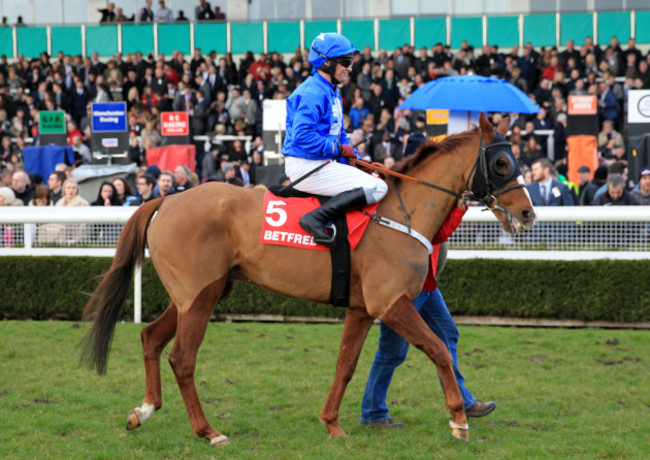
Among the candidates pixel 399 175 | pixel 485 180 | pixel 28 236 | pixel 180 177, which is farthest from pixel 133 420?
pixel 180 177

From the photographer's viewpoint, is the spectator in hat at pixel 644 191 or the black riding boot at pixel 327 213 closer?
the black riding boot at pixel 327 213

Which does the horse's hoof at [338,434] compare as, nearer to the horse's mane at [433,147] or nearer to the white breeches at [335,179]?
the white breeches at [335,179]

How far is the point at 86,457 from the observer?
13.4ft

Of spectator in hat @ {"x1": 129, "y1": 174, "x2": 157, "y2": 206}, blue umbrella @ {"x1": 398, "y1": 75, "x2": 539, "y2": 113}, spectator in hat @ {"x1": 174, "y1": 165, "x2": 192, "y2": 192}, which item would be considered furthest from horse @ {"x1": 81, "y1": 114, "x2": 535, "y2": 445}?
spectator in hat @ {"x1": 174, "y1": 165, "x2": 192, "y2": 192}

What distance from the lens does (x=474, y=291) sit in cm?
768

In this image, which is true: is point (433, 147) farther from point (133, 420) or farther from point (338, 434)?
point (133, 420)

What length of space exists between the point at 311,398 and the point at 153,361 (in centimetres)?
112

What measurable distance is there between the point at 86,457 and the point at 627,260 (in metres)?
5.15

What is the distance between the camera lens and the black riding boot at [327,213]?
4.37 m

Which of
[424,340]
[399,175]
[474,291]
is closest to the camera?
[424,340]

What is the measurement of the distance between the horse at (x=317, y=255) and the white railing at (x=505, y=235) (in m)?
2.70

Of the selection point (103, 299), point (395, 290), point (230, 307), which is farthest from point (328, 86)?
point (230, 307)

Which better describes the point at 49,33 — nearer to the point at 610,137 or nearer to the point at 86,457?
the point at 610,137

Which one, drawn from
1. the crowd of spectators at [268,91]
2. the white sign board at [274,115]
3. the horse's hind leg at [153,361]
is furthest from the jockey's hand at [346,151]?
the crowd of spectators at [268,91]
